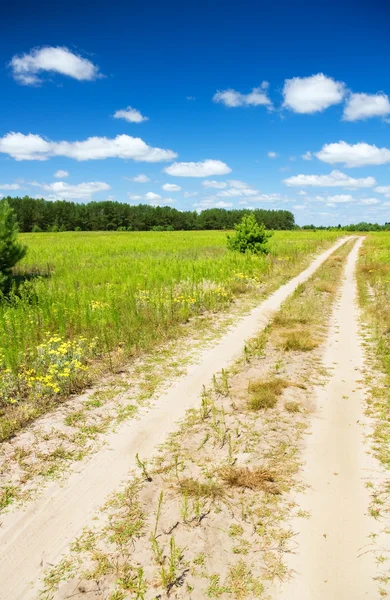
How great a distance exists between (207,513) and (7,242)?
42.2 ft

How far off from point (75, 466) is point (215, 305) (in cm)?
845

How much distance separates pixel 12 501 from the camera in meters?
3.94

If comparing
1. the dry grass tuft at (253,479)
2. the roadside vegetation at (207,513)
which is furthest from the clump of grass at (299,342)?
the dry grass tuft at (253,479)

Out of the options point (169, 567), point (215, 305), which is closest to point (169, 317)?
point (215, 305)

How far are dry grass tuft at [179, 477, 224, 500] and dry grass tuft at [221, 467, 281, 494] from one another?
0.16 meters

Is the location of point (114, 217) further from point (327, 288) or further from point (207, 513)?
point (207, 513)

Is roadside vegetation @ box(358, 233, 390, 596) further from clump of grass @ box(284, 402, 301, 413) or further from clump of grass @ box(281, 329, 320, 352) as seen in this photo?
clump of grass @ box(281, 329, 320, 352)

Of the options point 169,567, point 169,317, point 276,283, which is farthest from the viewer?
point 276,283

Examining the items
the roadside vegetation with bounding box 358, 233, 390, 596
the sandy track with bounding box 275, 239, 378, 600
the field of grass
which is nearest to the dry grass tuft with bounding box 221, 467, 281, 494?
the sandy track with bounding box 275, 239, 378, 600

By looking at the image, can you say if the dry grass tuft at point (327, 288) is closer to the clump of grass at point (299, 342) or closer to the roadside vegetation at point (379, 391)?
the roadside vegetation at point (379, 391)

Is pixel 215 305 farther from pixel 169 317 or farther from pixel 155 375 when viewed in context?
pixel 155 375

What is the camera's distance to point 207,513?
378cm

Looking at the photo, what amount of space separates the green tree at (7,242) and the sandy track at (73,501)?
1022 cm

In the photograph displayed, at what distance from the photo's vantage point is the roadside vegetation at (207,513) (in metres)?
3.05
